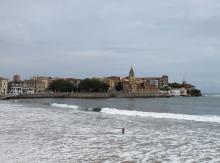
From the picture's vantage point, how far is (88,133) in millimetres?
22344

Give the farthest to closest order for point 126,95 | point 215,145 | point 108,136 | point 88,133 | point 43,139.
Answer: point 126,95
point 88,133
point 108,136
point 43,139
point 215,145

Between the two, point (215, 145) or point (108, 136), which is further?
point (108, 136)

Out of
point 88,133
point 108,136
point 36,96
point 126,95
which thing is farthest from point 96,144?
point 126,95

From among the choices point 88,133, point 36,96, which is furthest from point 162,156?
point 36,96

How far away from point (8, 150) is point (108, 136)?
21.4ft

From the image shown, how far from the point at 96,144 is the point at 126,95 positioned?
17892 cm

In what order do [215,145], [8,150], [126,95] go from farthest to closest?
[126,95], [215,145], [8,150]

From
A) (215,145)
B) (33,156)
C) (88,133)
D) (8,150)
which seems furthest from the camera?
(88,133)

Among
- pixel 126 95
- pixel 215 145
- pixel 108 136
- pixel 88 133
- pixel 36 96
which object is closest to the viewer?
pixel 215 145

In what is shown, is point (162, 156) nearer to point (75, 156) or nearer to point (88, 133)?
point (75, 156)

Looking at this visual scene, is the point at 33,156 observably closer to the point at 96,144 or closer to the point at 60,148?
the point at 60,148

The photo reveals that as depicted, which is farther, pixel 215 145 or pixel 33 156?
pixel 215 145

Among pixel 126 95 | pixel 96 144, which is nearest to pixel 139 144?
pixel 96 144

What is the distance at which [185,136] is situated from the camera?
20.9m
